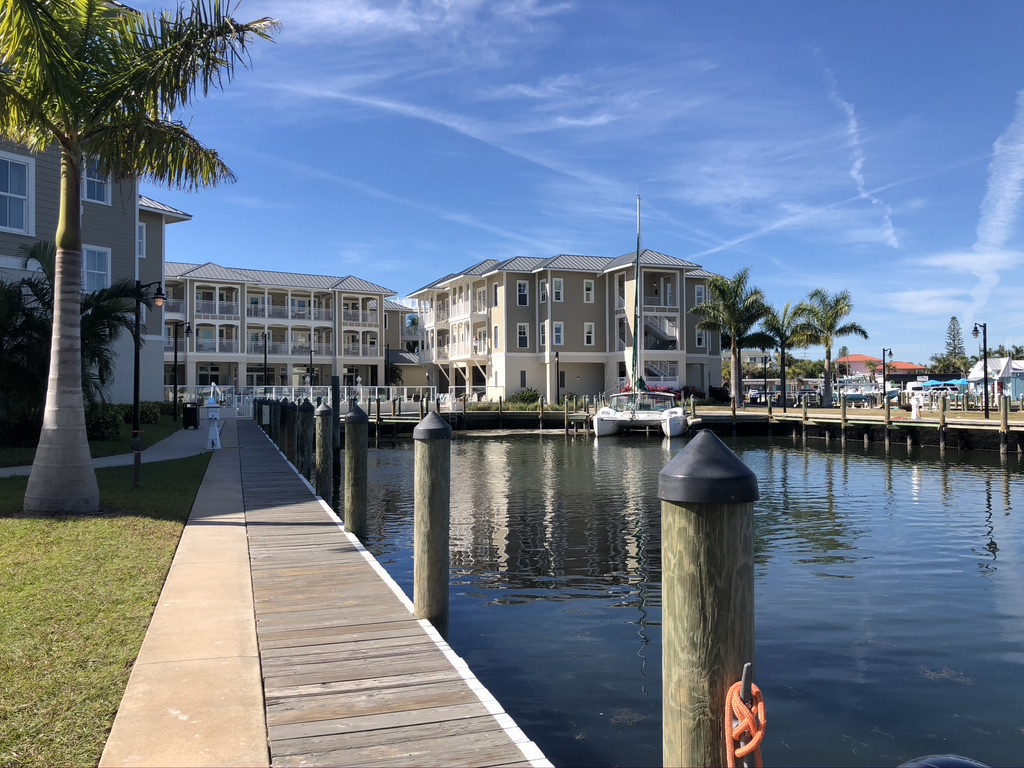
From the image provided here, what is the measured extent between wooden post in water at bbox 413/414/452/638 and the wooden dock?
25 cm

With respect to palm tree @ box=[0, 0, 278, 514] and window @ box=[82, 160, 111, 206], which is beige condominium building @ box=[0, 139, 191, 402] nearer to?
window @ box=[82, 160, 111, 206]

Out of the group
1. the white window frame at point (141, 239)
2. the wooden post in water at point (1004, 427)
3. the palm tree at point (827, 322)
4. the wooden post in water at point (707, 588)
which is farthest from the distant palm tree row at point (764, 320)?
the wooden post in water at point (707, 588)

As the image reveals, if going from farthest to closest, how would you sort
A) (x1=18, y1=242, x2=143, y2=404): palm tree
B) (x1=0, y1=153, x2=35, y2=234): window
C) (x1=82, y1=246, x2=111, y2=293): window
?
(x1=82, y1=246, x2=111, y2=293): window → (x1=0, y1=153, x2=35, y2=234): window → (x1=18, y1=242, x2=143, y2=404): palm tree

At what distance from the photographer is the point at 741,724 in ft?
10.0

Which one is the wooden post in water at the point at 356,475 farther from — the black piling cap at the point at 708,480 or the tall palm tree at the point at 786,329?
the tall palm tree at the point at 786,329

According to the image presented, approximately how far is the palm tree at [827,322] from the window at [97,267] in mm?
42724

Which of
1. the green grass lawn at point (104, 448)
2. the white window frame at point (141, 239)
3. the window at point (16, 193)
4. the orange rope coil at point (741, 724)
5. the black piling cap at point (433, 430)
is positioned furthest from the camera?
the white window frame at point (141, 239)

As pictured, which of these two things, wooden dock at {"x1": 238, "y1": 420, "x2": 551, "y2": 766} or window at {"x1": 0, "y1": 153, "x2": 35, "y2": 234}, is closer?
wooden dock at {"x1": 238, "y1": 420, "x2": 551, "y2": 766}

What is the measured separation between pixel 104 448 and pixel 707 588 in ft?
66.5

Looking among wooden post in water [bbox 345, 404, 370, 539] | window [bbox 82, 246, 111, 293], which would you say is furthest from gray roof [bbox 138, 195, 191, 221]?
wooden post in water [bbox 345, 404, 370, 539]

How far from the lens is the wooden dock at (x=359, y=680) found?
13.5 ft

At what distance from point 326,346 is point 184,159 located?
51.3 meters

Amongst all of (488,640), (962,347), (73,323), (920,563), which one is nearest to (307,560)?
(488,640)

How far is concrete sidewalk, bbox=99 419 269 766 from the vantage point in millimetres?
4082
